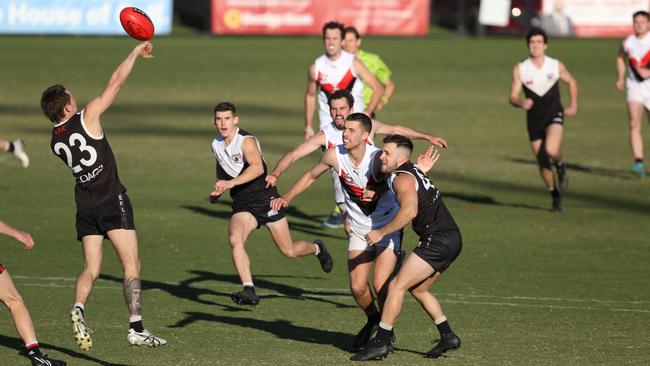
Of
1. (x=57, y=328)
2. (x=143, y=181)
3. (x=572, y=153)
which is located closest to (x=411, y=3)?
(x=572, y=153)

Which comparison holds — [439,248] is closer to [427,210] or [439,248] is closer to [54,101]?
[427,210]

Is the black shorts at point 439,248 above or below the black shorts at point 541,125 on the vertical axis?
above

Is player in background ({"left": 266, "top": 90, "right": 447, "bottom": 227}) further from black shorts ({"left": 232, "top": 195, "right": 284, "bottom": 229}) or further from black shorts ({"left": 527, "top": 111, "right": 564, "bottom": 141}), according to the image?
black shorts ({"left": 527, "top": 111, "right": 564, "bottom": 141})

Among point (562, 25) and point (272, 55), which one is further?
point (562, 25)

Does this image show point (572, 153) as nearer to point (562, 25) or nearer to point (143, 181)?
point (143, 181)

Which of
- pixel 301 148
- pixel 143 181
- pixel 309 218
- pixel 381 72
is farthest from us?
pixel 143 181

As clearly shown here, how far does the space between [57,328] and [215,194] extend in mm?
1913

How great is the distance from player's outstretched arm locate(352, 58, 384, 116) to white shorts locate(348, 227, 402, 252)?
19.1ft

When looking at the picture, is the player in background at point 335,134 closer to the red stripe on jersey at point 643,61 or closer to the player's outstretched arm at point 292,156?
the player's outstretched arm at point 292,156

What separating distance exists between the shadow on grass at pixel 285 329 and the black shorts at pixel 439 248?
1178mm

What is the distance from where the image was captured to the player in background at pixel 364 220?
419 inches

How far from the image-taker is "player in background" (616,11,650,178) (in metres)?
20.9

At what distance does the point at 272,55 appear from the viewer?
3997 centimetres

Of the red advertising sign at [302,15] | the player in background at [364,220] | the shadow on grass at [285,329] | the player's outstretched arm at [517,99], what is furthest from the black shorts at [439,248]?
the red advertising sign at [302,15]
